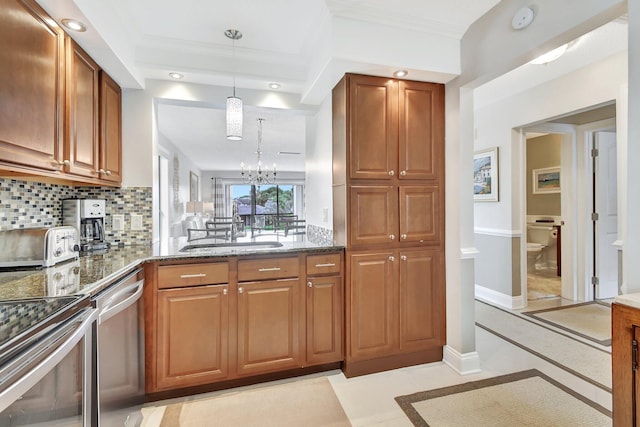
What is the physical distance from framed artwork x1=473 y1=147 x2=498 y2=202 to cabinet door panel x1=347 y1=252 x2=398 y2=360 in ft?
7.35

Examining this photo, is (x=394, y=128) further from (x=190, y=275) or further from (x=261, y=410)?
(x=261, y=410)

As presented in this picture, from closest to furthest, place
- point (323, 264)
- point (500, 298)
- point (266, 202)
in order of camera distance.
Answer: point (323, 264) < point (500, 298) < point (266, 202)

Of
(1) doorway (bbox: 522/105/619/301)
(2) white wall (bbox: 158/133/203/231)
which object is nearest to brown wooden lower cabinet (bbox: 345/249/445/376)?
(1) doorway (bbox: 522/105/619/301)

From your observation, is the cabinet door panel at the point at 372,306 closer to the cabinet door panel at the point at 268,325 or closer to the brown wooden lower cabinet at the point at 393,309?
the brown wooden lower cabinet at the point at 393,309

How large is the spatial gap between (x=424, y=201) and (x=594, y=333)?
7.04 ft

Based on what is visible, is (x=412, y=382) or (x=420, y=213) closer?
(x=412, y=382)

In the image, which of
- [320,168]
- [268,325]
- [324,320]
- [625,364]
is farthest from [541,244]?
[268,325]

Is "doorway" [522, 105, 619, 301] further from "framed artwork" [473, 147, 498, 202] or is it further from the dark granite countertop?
the dark granite countertop

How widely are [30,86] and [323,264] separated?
183 centimetres

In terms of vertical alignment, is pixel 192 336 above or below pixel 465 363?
above

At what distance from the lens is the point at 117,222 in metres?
2.40

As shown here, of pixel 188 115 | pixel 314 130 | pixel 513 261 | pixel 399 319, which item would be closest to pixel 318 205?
pixel 314 130

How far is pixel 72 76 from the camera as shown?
175 centimetres

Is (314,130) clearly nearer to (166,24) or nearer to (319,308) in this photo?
(166,24)
